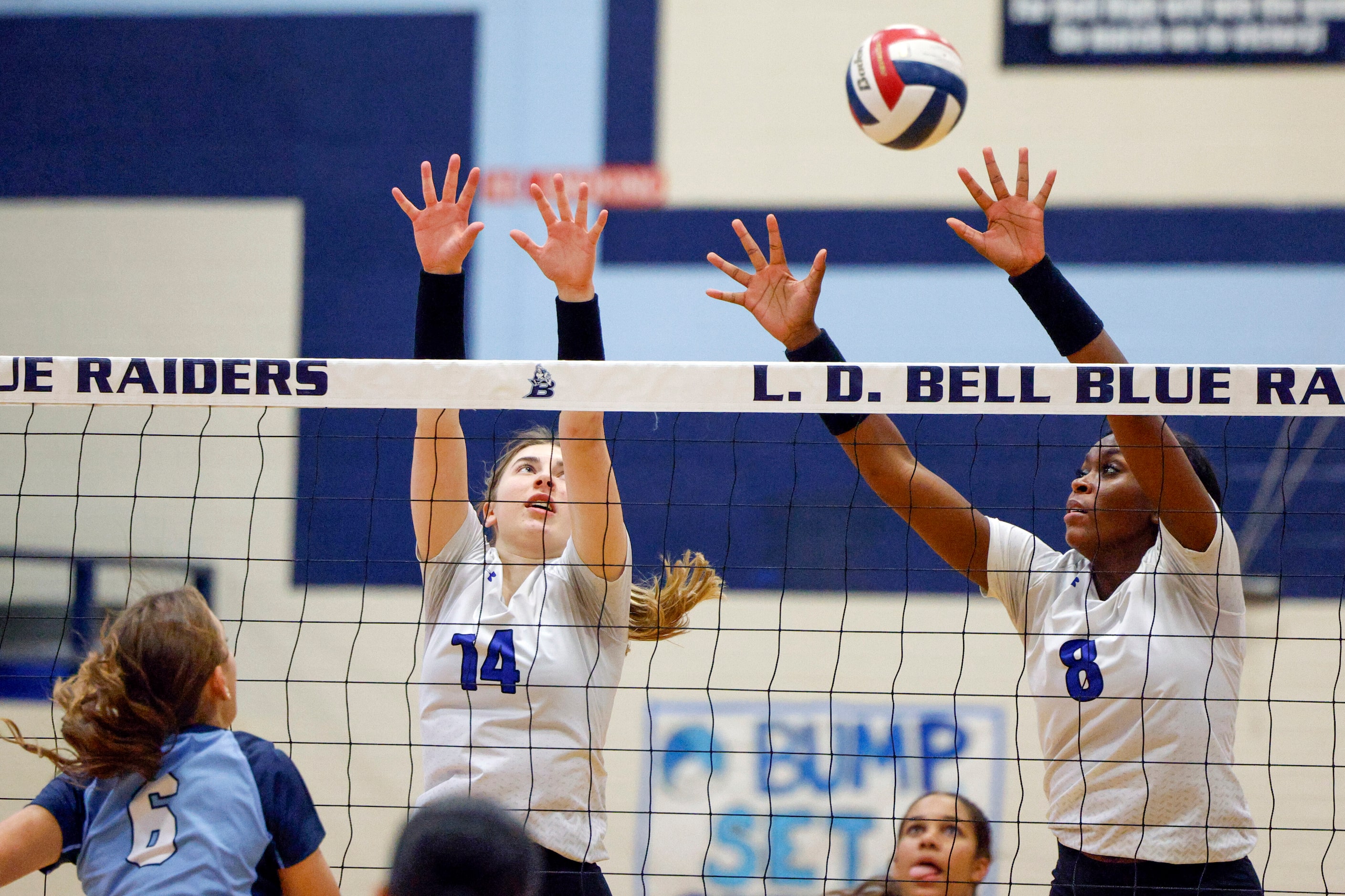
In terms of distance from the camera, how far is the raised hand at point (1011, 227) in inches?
122

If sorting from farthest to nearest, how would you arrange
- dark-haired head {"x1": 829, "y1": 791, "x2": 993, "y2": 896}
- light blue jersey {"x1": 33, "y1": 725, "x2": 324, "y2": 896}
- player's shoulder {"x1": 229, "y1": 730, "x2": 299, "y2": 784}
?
dark-haired head {"x1": 829, "y1": 791, "x2": 993, "y2": 896} < player's shoulder {"x1": 229, "y1": 730, "x2": 299, "y2": 784} < light blue jersey {"x1": 33, "y1": 725, "x2": 324, "y2": 896}

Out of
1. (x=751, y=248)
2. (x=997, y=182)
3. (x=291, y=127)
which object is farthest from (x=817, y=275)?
(x=291, y=127)

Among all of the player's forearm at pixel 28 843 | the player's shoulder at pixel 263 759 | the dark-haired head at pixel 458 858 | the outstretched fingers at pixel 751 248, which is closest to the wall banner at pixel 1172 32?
the outstretched fingers at pixel 751 248

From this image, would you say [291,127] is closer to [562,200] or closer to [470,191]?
[470,191]

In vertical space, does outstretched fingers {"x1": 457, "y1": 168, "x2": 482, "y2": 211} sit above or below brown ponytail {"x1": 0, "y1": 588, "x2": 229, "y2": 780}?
above

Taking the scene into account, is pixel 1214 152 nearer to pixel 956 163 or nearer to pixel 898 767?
pixel 956 163

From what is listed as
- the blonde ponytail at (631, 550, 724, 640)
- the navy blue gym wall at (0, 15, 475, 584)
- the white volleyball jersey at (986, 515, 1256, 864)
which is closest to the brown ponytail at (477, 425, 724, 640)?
the blonde ponytail at (631, 550, 724, 640)

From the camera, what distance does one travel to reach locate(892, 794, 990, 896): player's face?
11.8 ft

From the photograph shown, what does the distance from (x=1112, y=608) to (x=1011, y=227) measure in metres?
0.98

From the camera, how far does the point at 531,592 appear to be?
309cm

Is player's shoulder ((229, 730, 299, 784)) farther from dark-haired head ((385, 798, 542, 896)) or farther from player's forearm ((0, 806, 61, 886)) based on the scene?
dark-haired head ((385, 798, 542, 896))

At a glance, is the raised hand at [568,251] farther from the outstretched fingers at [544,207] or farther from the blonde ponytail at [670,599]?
the blonde ponytail at [670,599]

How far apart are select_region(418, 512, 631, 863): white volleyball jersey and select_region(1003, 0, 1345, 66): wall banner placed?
512 cm

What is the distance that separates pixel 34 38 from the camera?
7391 mm
